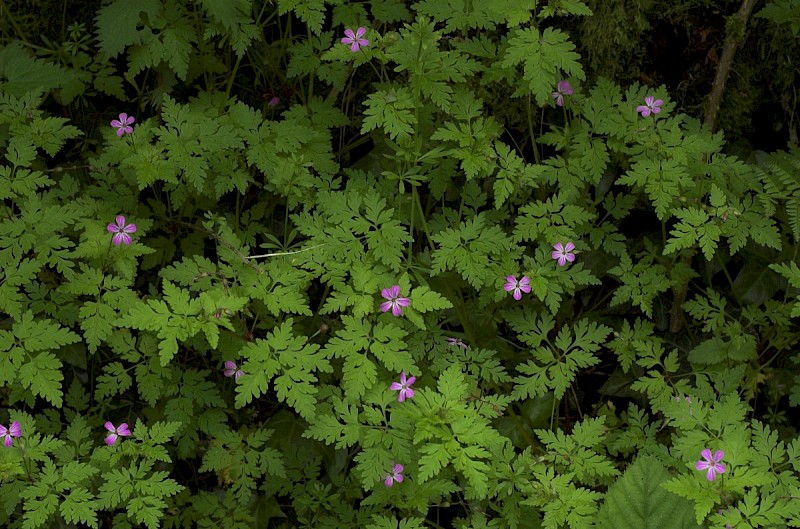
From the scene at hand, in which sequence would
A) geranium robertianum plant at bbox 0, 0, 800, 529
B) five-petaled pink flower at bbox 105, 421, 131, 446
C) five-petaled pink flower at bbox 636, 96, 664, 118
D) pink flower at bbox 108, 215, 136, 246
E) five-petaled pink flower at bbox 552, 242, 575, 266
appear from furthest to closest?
1. five-petaled pink flower at bbox 636, 96, 664, 118
2. five-petaled pink flower at bbox 552, 242, 575, 266
3. pink flower at bbox 108, 215, 136, 246
4. five-petaled pink flower at bbox 105, 421, 131, 446
5. geranium robertianum plant at bbox 0, 0, 800, 529

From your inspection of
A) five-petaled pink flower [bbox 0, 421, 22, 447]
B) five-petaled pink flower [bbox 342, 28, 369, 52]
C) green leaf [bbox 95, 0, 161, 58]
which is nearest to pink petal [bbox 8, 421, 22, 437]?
five-petaled pink flower [bbox 0, 421, 22, 447]

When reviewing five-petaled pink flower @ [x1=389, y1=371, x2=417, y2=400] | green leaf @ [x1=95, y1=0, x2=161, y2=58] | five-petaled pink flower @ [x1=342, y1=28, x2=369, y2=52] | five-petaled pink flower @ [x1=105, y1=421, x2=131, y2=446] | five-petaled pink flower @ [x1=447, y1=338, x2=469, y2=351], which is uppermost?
five-petaled pink flower @ [x1=342, y1=28, x2=369, y2=52]

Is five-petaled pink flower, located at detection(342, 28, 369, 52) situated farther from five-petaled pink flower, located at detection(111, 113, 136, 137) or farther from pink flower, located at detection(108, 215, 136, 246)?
pink flower, located at detection(108, 215, 136, 246)

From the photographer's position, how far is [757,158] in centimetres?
402

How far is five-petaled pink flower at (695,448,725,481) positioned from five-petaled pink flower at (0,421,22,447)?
2.53 metres

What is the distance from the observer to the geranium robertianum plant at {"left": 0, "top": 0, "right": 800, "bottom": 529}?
3.05 m

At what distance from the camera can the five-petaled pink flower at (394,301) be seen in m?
3.14

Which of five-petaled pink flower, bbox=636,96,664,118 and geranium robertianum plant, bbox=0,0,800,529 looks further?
five-petaled pink flower, bbox=636,96,664,118

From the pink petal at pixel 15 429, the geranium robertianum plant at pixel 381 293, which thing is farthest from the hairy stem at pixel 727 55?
the pink petal at pixel 15 429

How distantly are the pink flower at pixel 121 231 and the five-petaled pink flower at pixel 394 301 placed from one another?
1068 mm

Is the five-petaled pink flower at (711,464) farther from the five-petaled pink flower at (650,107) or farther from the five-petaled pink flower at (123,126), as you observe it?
the five-petaled pink flower at (123,126)

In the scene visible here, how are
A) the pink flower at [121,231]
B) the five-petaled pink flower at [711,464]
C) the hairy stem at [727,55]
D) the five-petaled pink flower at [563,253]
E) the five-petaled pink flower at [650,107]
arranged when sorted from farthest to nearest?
1. the hairy stem at [727,55]
2. the five-petaled pink flower at [650,107]
3. the five-petaled pink flower at [563,253]
4. the pink flower at [121,231]
5. the five-petaled pink flower at [711,464]

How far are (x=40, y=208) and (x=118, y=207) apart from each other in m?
0.38

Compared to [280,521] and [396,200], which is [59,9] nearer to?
[396,200]
